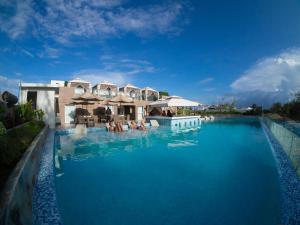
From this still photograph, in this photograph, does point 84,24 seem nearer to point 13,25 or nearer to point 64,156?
point 13,25

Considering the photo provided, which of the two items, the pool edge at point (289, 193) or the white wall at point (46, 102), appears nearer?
the pool edge at point (289, 193)

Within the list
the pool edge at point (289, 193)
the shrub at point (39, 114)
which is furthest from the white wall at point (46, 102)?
the pool edge at point (289, 193)

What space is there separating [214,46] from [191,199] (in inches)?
877

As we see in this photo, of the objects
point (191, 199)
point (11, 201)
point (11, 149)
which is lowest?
point (191, 199)

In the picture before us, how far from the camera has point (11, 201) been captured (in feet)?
7.59

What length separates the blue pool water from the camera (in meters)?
3.25

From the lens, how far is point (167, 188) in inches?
177

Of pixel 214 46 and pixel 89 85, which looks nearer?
pixel 214 46

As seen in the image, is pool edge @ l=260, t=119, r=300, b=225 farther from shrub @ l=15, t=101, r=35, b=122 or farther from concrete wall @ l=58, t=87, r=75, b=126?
concrete wall @ l=58, t=87, r=75, b=126

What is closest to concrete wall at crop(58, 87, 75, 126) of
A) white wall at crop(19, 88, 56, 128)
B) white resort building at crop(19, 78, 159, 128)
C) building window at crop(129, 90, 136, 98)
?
white resort building at crop(19, 78, 159, 128)

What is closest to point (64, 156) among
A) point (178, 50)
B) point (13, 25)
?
point (13, 25)

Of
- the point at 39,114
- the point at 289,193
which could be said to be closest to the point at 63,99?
the point at 39,114

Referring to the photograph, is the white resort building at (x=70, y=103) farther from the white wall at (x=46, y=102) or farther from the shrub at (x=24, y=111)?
the shrub at (x=24, y=111)

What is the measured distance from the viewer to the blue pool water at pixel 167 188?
3250 mm
